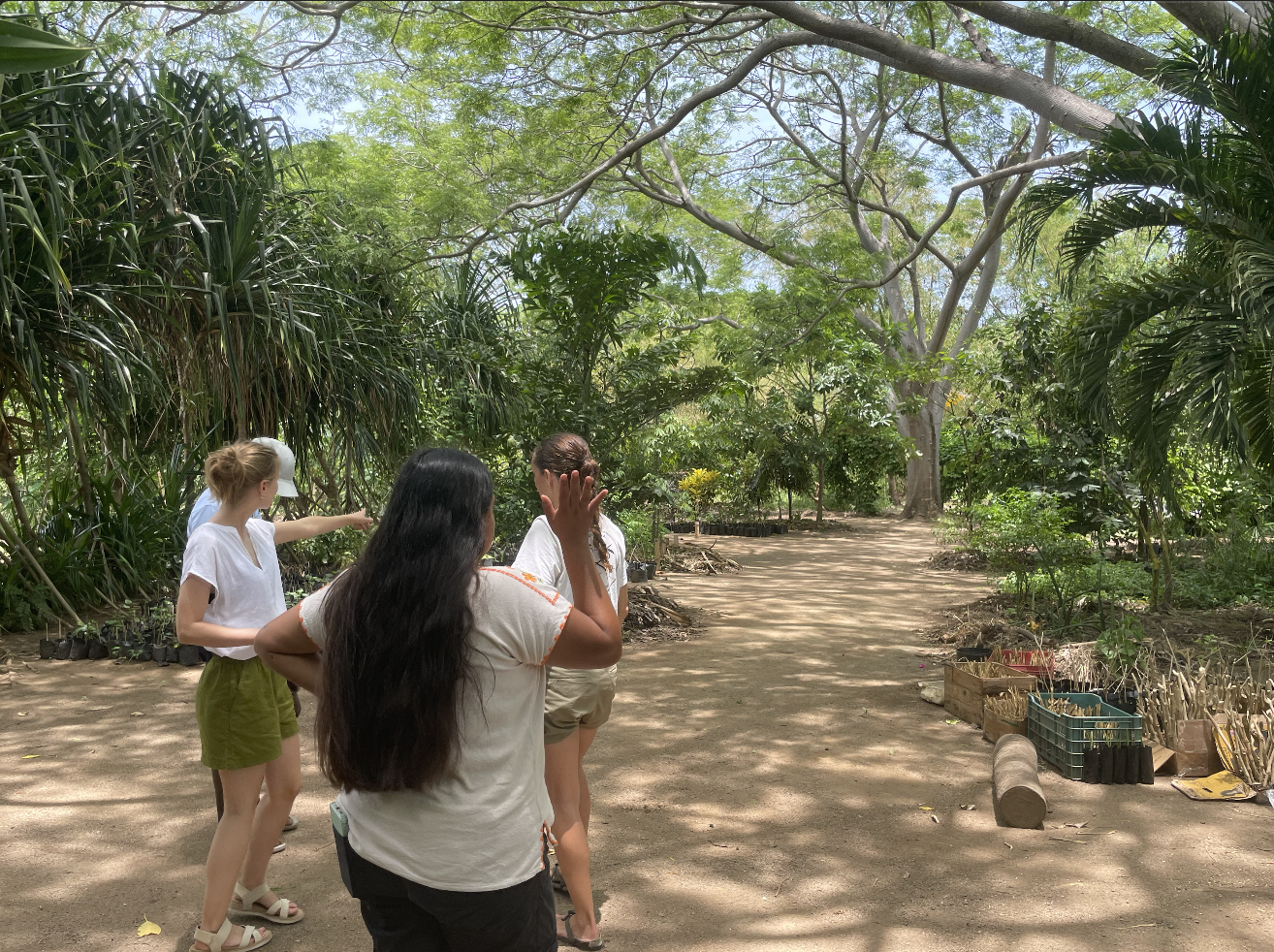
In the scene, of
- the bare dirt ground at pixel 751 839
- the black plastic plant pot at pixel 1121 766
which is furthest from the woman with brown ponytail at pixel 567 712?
the black plastic plant pot at pixel 1121 766

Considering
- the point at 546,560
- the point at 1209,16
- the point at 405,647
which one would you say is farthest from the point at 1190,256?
the point at 405,647

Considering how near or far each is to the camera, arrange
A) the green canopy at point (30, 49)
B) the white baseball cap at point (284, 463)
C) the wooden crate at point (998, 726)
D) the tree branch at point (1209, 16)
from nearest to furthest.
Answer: the green canopy at point (30, 49), the white baseball cap at point (284, 463), the wooden crate at point (998, 726), the tree branch at point (1209, 16)

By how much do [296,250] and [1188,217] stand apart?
21.1ft

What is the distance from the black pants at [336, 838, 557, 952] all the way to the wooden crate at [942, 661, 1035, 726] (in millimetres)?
4442

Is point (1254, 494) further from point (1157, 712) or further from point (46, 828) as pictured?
point (46, 828)

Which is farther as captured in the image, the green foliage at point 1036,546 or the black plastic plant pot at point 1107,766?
the green foliage at point 1036,546

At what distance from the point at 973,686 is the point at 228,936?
4.27 meters

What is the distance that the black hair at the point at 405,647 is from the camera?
5.50 ft

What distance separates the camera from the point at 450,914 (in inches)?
68.4

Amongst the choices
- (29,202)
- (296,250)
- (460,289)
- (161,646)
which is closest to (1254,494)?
(460,289)

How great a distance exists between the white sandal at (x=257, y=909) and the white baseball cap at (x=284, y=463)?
1.33 metres

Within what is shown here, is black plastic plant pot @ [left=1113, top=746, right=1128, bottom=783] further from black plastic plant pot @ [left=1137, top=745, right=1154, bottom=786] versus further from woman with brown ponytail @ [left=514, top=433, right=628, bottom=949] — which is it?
woman with brown ponytail @ [left=514, top=433, right=628, bottom=949]

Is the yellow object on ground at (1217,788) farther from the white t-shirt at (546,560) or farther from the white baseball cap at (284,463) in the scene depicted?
the white baseball cap at (284,463)

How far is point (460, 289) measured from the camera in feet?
33.1
